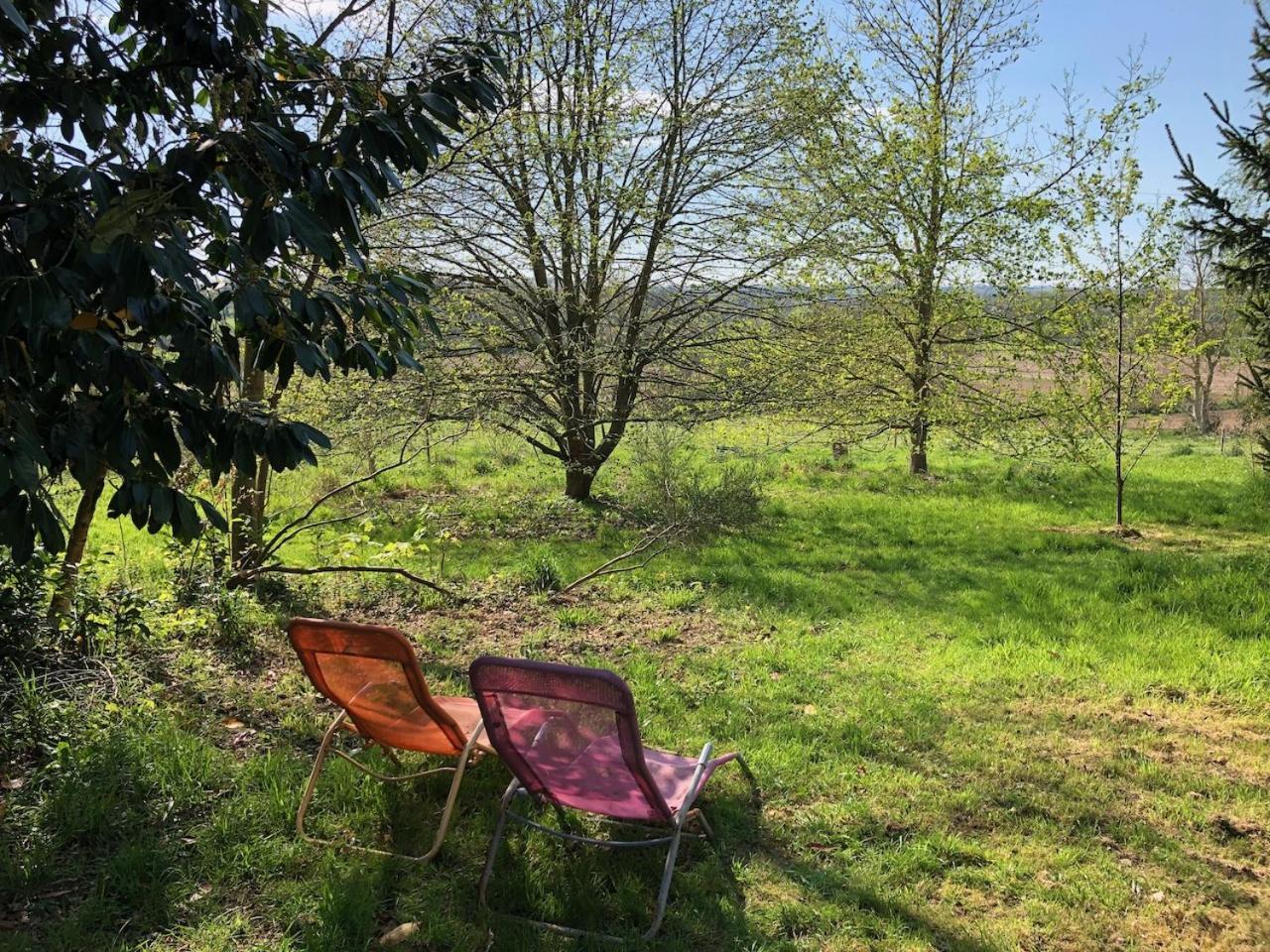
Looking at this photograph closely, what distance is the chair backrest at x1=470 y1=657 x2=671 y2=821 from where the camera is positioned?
2631 mm

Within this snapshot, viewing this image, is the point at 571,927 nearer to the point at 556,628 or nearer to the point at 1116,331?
the point at 556,628

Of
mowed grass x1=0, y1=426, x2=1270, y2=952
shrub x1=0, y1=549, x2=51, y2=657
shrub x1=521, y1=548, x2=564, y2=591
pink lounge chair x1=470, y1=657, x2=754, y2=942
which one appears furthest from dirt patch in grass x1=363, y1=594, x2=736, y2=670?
pink lounge chair x1=470, y1=657, x2=754, y2=942

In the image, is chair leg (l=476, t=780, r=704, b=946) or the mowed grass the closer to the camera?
chair leg (l=476, t=780, r=704, b=946)

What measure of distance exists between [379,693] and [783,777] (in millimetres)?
1990

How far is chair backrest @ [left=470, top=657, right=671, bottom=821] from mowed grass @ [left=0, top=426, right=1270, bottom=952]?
0.36m

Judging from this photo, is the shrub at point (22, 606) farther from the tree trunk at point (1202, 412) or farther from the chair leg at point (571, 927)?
the tree trunk at point (1202, 412)

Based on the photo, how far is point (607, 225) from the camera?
9.18 metres

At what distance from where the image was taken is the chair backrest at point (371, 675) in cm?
296

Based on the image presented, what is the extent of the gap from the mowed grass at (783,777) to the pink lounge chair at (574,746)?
0.29m

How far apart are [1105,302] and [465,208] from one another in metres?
8.22

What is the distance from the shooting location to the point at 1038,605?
6.56 metres

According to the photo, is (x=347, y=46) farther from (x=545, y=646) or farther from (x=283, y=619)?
(x=545, y=646)

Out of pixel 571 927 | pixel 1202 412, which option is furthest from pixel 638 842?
pixel 1202 412

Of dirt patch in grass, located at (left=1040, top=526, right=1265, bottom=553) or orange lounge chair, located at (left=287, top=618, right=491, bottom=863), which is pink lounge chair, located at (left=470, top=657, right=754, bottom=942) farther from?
dirt patch in grass, located at (left=1040, top=526, right=1265, bottom=553)
